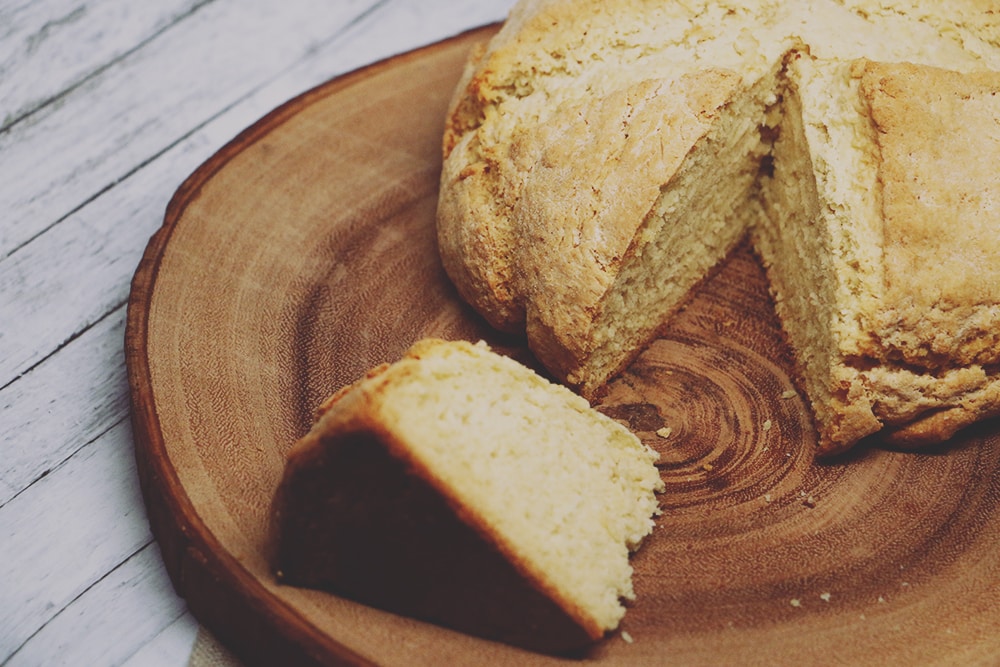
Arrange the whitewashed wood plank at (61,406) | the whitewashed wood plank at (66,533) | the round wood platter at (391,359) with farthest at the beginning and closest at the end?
the whitewashed wood plank at (61,406)
the whitewashed wood plank at (66,533)
the round wood platter at (391,359)

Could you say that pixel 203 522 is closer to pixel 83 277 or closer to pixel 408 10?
pixel 83 277

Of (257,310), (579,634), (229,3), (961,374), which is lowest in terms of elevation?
(961,374)

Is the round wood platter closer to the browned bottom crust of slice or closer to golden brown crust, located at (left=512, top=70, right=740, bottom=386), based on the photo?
the browned bottom crust of slice

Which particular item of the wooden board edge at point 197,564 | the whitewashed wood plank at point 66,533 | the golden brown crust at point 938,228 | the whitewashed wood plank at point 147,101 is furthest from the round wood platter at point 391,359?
the whitewashed wood plank at point 147,101

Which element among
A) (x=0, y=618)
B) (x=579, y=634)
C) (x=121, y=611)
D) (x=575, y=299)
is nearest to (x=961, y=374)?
(x=575, y=299)

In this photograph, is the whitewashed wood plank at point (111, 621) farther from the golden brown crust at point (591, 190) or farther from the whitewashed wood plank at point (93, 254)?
the golden brown crust at point (591, 190)

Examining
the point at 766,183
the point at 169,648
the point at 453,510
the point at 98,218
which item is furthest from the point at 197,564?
the point at 766,183
